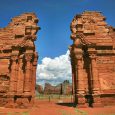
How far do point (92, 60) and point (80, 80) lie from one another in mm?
1697

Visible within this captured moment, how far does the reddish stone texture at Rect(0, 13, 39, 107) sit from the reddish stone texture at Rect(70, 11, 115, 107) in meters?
3.16

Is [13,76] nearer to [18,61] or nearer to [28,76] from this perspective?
[28,76]

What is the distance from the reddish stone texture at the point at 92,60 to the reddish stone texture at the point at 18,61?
316 centimetres

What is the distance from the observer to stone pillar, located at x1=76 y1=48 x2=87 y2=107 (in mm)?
11637

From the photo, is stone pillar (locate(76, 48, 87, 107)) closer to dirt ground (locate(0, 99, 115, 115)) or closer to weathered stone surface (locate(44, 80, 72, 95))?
dirt ground (locate(0, 99, 115, 115))

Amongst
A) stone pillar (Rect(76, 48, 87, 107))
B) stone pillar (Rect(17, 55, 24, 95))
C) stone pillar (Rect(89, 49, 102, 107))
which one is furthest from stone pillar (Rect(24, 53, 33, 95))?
stone pillar (Rect(89, 49, 102, 107))

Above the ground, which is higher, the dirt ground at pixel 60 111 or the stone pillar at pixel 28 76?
the stone pillar at pixel 28 76

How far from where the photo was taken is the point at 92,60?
12.5 m

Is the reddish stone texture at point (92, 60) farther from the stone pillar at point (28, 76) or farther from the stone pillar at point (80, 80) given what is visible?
the stone pillar at point (28, 76)

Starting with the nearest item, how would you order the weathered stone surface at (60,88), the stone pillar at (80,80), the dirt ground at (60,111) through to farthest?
1. the dirt ground at (60,111)
2. the stone pillar at (80,80)
3. the weathered stone surface at (60,88)

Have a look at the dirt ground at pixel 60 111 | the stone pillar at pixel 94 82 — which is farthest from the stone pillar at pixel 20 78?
the stone pillar at pixel 94 82

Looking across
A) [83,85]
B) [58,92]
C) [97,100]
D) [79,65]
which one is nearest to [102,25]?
[79,65]

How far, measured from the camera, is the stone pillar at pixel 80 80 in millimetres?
11637

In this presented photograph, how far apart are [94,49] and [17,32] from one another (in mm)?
6279
